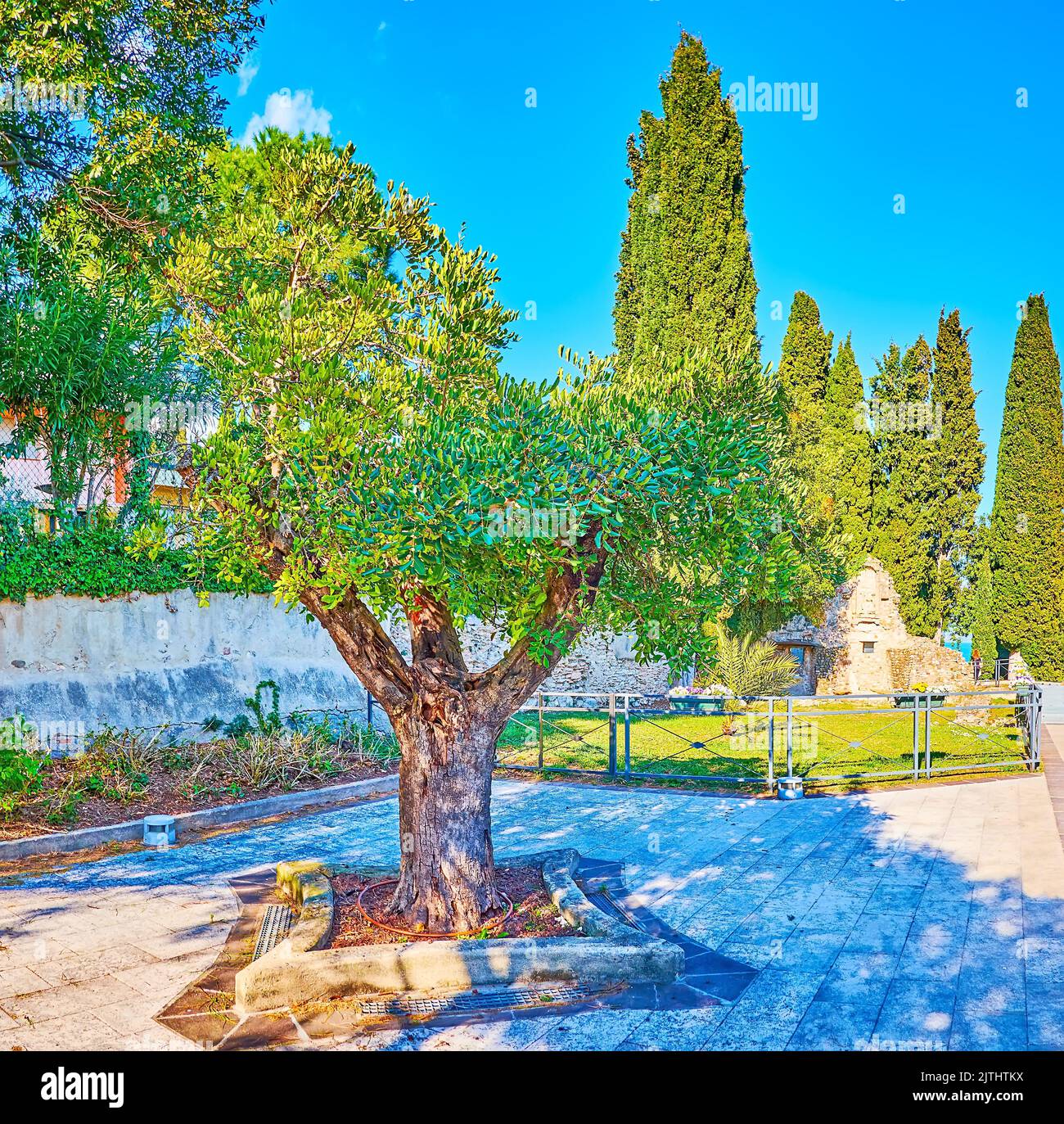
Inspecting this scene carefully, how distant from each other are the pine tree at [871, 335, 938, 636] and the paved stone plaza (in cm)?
1252

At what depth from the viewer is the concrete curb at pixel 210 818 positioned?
753 cm

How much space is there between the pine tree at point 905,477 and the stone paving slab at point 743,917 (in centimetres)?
1256

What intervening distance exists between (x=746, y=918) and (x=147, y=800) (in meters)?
6.47

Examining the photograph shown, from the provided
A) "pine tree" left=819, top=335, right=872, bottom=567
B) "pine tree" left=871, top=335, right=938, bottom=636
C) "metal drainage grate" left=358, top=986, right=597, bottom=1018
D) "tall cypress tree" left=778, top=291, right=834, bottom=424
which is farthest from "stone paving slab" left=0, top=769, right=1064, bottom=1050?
"tall cypress tree" left=778, top=291, right=834, bottom=424

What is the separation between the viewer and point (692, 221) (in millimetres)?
19891

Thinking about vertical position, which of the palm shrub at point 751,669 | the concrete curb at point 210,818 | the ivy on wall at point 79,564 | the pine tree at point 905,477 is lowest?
the concrete curb at point 210,818

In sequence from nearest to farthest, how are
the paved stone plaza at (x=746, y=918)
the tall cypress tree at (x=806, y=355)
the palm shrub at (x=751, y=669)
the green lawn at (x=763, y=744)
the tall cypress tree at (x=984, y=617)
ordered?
the paved stone plaza at (x=746, y=918) → the green lawn at (x=763, y=744) → the palm shrub at (x=751, y=669) → the tall cypress tree at (x=806, y=355) → the tall cypress tree at (x=984, y=617)

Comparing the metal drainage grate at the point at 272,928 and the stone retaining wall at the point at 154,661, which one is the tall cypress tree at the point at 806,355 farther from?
the metal drainage grate at the point at 272,928

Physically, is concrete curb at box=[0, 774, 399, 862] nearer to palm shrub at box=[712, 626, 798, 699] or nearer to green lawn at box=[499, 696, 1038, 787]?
green lawn at box=[499, 696, 1038, 787]

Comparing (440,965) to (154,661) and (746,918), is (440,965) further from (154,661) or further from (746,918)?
(154,661)

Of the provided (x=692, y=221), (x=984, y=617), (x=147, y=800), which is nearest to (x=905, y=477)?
(x=984, y=617)

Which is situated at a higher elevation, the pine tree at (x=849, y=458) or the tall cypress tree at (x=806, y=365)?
the tall cypress tree at (x=806, y=365)

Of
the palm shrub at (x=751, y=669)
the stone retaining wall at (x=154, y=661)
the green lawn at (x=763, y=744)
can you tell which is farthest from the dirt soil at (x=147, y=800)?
the palm shrub at (x=751, y=669)

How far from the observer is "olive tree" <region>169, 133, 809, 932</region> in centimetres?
441
